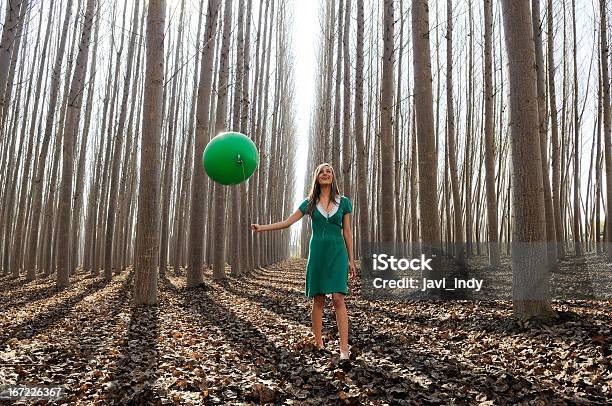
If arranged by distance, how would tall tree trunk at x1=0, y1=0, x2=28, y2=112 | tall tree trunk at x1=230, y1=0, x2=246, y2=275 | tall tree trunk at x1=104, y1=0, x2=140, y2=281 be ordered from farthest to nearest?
tall tree trunk at x1=230, y1=0, x2=246, y2=275
tall tree trunk at x1=104, y1=0, x2=140, y2=281
tall tree trunk at x1=0, y1=0, x2=28, y2=112

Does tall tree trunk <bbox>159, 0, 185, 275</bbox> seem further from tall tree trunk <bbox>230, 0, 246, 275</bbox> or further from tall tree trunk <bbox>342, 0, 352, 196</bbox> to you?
tall tree trunk <bbox>342, 0, 352, 196</bbox>

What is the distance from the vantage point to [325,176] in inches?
158

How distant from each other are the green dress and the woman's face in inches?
8.1

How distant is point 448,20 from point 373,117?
238 inches

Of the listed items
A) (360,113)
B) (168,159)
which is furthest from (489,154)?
(168,159)

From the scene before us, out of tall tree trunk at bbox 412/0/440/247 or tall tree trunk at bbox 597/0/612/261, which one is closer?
tall tree trunk at bbox 412/0/440/247

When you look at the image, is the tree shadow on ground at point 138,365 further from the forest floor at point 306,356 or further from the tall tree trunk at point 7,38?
the tall tree trunk at point 7,38

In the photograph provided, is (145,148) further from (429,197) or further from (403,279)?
(403,279)

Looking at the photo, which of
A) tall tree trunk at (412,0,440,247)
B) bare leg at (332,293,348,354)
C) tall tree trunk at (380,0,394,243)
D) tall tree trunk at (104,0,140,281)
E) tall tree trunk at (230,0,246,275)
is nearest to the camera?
bare leg at (332,293,348,354)

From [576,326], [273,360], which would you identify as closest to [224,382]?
[273,360]

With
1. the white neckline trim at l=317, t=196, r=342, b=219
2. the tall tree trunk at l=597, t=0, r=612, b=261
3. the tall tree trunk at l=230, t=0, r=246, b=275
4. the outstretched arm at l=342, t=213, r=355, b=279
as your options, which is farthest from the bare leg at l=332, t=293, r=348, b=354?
the tall tree trunk at l=597, t=0, r=612, b=261

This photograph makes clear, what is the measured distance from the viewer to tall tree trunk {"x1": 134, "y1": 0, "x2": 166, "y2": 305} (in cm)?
685

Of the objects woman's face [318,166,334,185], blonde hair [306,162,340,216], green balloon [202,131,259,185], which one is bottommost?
blonde hair [306,162,340,216]

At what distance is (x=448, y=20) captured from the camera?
39.7 ft
